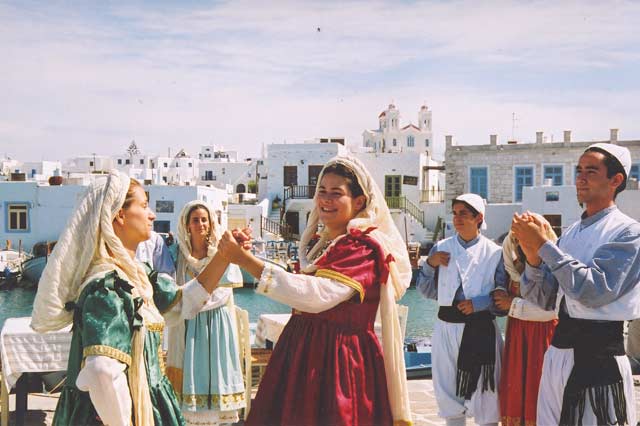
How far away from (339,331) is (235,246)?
52 centimetres

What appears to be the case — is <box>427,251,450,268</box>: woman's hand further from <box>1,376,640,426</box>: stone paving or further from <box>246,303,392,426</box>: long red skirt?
<box>246,303,392,426</box>: long red skirt

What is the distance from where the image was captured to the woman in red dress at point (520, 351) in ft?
13.0

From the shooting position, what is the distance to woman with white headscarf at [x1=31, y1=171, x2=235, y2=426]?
2.31 metres

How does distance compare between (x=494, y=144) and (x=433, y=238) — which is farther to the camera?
(x=433, y=238)

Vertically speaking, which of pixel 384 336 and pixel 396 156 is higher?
pixel 396 156

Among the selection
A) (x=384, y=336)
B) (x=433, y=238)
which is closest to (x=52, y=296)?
(x=384, y=336)

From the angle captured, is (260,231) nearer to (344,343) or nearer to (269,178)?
(269,178)

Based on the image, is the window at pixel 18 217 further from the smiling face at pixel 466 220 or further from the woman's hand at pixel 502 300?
the woman's hand at pixel 502 300

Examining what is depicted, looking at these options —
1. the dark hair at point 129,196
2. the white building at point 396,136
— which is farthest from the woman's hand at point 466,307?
the white building at point 396,136

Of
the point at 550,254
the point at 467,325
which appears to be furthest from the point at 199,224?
the point at 550,254

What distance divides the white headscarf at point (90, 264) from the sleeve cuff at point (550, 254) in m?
1.68

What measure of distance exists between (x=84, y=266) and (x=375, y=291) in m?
1.11

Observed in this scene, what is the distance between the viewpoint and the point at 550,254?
2.87 m

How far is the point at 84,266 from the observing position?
98.3 inches
